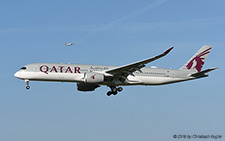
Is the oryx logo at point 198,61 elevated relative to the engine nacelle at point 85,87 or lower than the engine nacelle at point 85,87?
elevated

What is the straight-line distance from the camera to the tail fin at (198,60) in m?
57.5

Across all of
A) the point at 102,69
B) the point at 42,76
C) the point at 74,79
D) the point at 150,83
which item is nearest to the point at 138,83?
the point at 150,83

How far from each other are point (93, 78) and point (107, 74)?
7.15 feet

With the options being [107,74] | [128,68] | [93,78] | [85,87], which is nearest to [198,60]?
[128,68]

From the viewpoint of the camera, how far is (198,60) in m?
58.4

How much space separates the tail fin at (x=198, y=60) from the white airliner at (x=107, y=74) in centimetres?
183

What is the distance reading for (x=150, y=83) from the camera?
176ft

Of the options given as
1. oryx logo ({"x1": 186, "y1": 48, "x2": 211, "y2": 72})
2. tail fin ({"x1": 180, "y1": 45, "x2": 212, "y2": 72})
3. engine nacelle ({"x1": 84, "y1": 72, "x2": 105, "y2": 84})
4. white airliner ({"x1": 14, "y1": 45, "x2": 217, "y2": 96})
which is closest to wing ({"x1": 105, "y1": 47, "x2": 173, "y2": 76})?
white airliner ({"x1": 14, "y1": 45, "x2": 217, "y2": 96})

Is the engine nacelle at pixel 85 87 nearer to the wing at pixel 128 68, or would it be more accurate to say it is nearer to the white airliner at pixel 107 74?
the white airliner at pixel 107 74

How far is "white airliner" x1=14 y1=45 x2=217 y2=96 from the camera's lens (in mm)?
49344

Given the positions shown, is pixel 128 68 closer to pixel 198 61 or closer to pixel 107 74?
pixel 107 74

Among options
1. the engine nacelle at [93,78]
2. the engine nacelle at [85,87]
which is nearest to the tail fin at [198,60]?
the engine nacelle at [85,87]

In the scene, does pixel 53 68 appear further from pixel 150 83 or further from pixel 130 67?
pixel 150 83

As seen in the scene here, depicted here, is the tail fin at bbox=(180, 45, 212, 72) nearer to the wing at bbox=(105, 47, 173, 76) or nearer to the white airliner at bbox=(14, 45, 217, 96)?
the white airliner at bbox=(14, 45, 217, 96)
